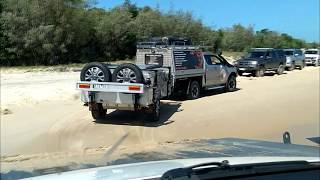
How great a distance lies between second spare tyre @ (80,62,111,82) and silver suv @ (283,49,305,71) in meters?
30.8

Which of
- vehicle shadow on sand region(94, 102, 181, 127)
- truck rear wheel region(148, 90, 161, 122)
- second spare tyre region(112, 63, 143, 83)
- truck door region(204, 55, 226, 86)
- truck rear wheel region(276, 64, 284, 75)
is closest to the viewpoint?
second spare tyre region(112, 63, 143, 83)

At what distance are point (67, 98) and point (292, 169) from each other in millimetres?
19453

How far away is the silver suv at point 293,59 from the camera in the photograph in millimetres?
Answer: 44969

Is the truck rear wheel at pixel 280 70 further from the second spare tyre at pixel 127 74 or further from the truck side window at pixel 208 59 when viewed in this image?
the second spare tyre at pixel 127 74

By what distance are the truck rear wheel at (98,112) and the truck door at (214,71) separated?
7.02 meters

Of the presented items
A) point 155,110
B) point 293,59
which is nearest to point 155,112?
point 155,110

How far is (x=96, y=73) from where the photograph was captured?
15.9 meters

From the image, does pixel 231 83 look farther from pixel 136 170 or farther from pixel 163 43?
pixel 136 170

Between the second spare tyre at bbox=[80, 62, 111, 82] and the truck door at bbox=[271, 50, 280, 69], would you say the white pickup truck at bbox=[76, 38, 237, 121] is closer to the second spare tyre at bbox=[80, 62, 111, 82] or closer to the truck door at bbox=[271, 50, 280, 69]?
the second spare tyre at bbox=[80, 62, 111, 82]

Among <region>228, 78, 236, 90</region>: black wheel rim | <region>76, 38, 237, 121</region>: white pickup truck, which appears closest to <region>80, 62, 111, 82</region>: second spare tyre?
<region>76, 38, 237, 121</region>: white pickup truck

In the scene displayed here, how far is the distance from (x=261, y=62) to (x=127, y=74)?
884 inches

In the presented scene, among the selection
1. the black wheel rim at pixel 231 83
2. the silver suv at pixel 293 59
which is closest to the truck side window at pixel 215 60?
the black wheel rim at pixel 231 83

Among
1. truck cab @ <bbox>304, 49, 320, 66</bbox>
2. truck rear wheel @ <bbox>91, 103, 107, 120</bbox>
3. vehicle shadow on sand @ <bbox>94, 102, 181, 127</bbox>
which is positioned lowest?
vehicle shadow on sand @ <bbox>94, 102, 181, 127</bbox>

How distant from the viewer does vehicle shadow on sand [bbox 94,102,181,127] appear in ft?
52.5
